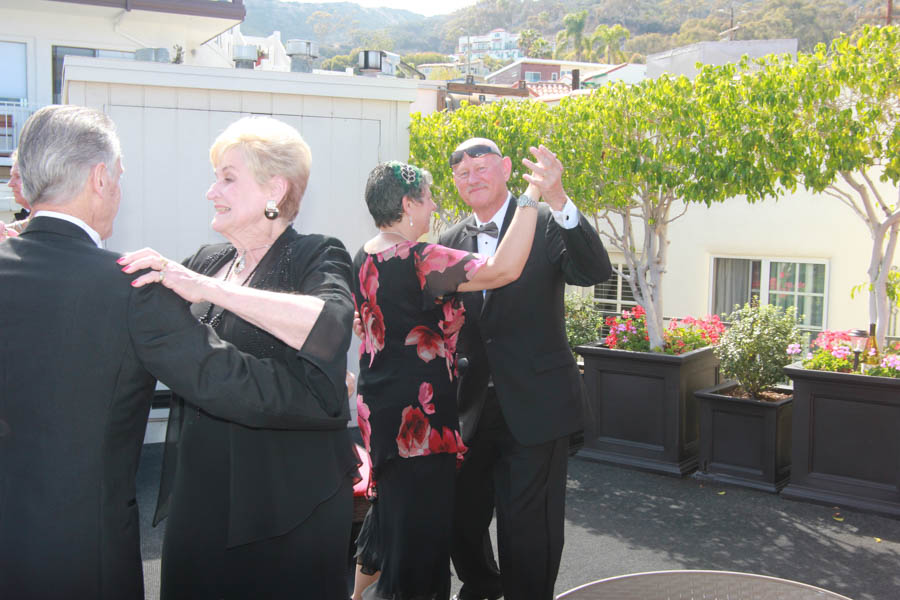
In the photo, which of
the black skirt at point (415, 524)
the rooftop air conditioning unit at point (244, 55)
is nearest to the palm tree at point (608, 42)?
the rooftop air conditioning unit at point (244, 55)

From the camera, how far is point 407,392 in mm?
2924

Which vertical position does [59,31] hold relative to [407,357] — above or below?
above

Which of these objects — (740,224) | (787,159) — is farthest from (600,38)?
(787,159)

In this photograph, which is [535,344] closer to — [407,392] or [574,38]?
[407,392]

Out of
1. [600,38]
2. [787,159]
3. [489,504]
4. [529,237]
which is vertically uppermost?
[600,38]

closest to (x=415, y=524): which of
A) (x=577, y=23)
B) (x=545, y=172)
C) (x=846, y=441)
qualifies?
(x=545, y=172)

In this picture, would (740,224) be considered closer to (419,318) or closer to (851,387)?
(851,387)

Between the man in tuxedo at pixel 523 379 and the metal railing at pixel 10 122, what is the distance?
1075 cm

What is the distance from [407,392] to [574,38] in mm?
86943

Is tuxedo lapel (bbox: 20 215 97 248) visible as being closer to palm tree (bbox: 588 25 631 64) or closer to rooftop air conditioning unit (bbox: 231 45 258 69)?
rooftop air conditioning unit (bbox: 231 45 258 69)

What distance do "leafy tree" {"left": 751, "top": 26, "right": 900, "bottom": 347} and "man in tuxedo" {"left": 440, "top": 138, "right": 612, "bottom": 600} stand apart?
2890 mm

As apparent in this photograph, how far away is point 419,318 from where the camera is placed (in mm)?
2883

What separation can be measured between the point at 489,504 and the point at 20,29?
38.8ft

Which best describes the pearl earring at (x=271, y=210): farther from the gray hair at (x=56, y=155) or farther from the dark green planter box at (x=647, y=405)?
the dark green planter box at (x=647, y=405)
